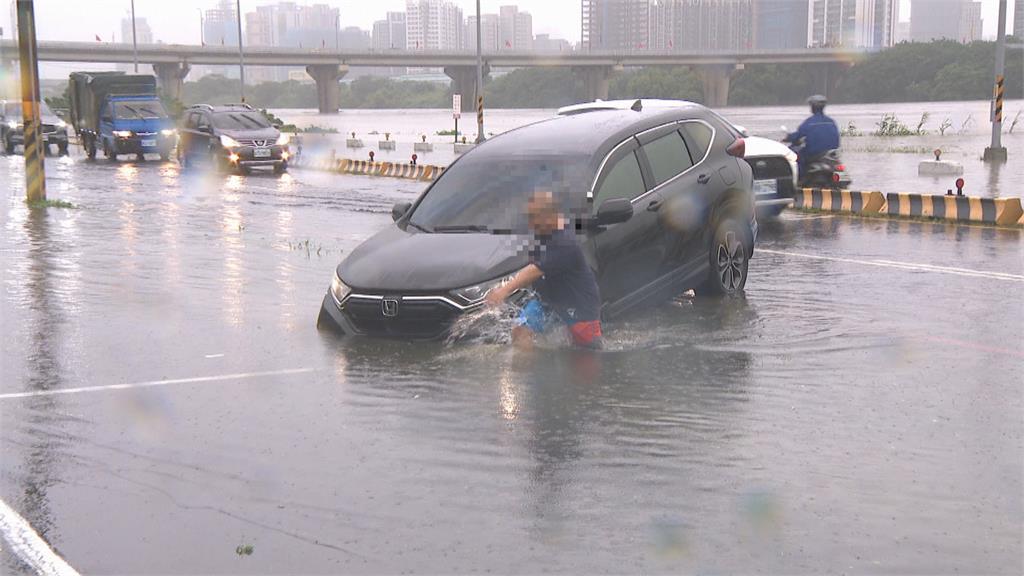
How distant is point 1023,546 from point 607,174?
198 inches

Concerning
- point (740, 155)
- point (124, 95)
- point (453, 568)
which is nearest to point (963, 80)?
point (124, 95)

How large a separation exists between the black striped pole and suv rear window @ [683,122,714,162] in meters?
13.9

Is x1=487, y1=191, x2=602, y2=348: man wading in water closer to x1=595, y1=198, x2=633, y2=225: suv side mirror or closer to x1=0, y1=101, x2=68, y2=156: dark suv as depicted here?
x1=595, y1=198, x2=633, y2=225: suv side mirror

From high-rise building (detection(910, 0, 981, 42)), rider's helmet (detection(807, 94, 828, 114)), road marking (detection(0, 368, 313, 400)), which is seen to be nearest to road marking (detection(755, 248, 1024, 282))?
rider's helmet (detection(807, 94, 828, 114))

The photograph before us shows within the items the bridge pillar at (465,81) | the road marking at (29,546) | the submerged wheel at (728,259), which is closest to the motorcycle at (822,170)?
the submerged wheel at (728,259)

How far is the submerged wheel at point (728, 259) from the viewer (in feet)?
34.9

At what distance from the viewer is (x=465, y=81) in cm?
10812

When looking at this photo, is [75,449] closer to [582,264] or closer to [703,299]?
[582,264]

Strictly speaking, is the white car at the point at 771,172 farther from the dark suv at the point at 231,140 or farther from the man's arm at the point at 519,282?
the dark suv at the point at 231,140

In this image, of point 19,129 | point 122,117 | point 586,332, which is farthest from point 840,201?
point 19,129

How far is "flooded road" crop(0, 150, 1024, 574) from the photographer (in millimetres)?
5133

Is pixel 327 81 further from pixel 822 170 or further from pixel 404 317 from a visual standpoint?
pixel 404 317

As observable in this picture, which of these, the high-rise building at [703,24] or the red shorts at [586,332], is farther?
the high-rise building at [703,24]

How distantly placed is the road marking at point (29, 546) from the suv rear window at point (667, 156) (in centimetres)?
586
